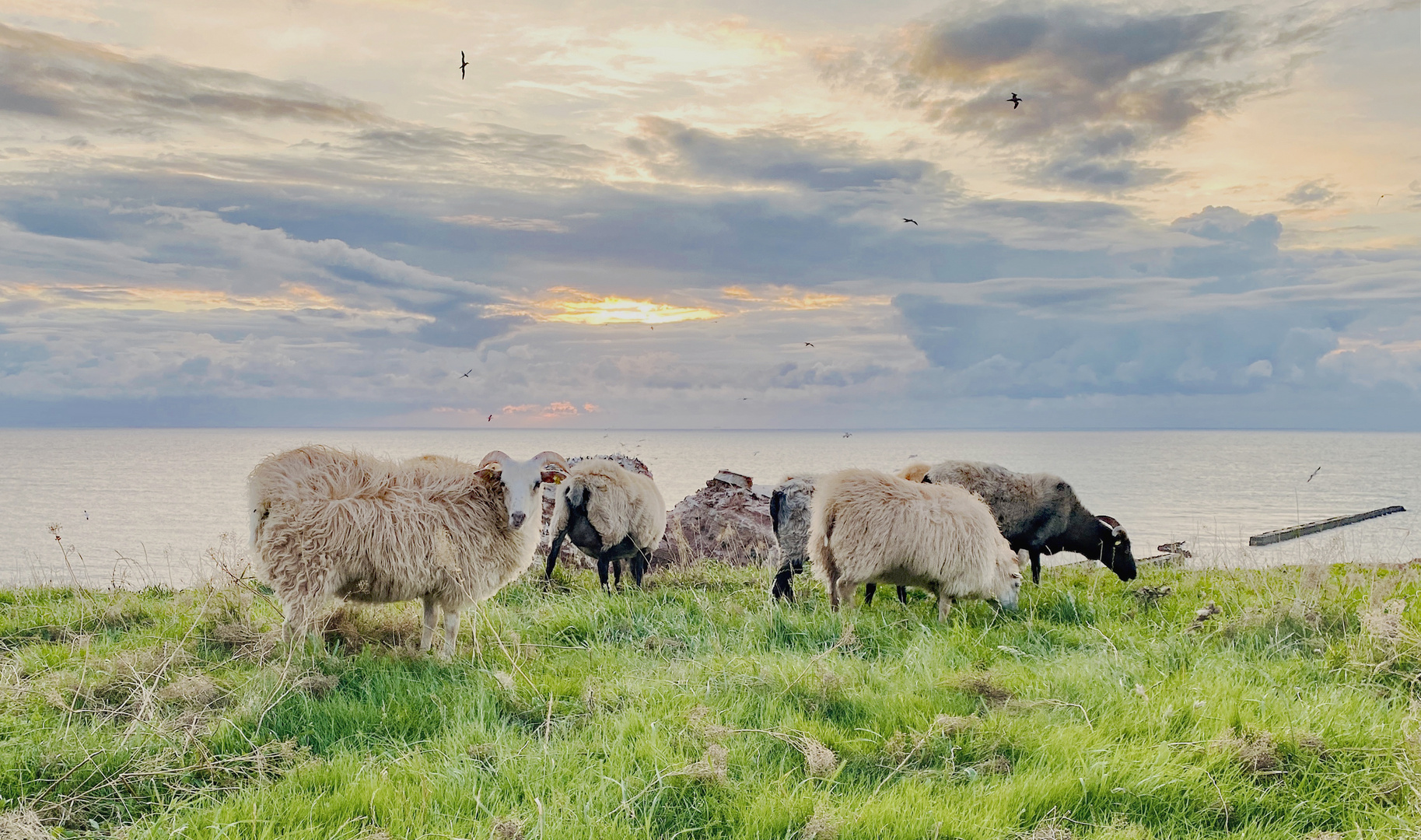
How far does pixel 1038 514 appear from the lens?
40.1 ft

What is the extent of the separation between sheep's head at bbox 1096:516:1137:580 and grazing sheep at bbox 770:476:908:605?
404 cm

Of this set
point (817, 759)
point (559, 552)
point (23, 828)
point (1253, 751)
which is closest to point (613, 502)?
point (559, 552)

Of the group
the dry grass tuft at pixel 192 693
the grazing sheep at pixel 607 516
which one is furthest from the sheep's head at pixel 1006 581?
the dry grass tuft at pixel 192 693

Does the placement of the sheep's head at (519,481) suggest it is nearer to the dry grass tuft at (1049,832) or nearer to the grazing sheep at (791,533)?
the grazing sheep at (791,533)

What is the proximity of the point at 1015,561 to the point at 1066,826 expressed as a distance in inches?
206

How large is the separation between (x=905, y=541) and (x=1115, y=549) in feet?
19.0

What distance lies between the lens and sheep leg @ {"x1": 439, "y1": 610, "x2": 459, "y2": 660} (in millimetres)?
6879

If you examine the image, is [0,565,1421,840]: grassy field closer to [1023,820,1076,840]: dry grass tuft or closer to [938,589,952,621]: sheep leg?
[1023,820,1076,840]: dry grass tuft

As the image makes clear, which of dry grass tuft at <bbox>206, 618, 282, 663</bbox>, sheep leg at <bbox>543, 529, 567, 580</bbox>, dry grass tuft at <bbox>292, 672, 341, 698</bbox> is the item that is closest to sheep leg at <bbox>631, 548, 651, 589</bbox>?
sheep leg at <bbox>543, 529, 567, 580</bbox>

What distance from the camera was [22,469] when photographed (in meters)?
62.9

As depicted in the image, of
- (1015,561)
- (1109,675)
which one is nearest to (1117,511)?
(1015,561)

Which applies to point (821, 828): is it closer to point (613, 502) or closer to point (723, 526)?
point (613, 502)

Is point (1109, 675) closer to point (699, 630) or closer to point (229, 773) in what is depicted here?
point (699, 630)

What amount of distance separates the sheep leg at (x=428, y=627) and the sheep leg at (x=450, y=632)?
16cm
